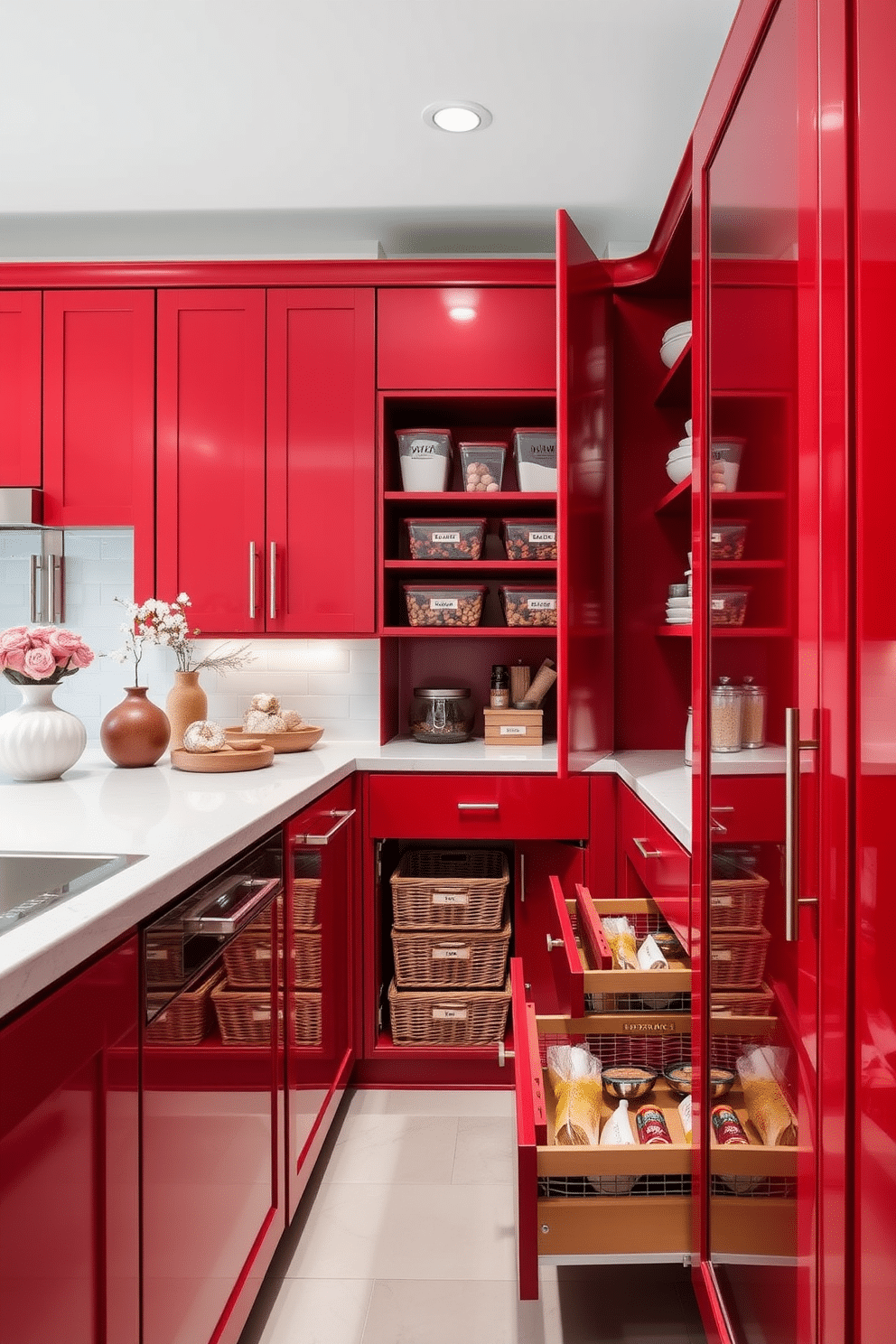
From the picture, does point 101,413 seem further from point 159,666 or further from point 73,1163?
point 73,1163

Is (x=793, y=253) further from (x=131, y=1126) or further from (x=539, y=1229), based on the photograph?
(x=539, y=1229)

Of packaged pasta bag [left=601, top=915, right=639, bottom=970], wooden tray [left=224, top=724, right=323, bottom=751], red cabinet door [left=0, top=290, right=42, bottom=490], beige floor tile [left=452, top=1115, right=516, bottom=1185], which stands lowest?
beige floor tile [left=452, top=1115, right=516, bottom=1185]

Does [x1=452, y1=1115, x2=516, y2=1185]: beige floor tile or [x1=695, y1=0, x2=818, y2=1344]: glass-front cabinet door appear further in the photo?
[x1=452, y1=1115, x2=516, y2=1185]: beige floor tile

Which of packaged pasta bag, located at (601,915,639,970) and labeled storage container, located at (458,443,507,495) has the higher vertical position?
labeled storage container, located at (458,443,507,495)

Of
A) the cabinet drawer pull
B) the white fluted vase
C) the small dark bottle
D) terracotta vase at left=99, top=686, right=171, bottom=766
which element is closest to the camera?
the cabinet drawer pull

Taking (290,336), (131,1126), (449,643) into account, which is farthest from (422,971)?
(290,336)

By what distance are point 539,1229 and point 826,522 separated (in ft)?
3.78

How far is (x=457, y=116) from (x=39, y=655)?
1.77m

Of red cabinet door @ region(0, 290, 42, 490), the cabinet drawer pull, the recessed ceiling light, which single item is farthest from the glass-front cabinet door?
red cabinet door @ region(0, 290, 42, 490)

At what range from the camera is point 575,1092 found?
1.65 m

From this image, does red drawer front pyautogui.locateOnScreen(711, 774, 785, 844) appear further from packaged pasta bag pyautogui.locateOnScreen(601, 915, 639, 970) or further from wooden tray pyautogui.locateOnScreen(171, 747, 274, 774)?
wooden tray pyautogui.locateOnScreen(171, 747, 274, 774)

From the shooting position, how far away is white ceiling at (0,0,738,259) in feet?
7.04

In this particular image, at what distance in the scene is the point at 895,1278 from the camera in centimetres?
73

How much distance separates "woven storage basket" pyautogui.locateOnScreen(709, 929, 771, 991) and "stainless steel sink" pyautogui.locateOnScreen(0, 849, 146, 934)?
82 centimetres
